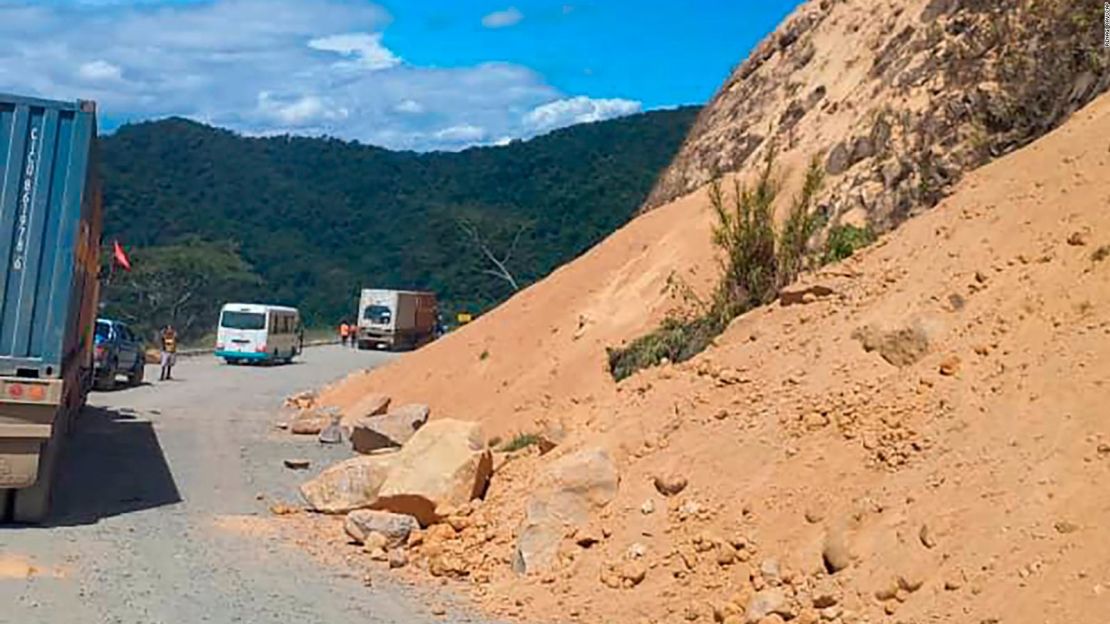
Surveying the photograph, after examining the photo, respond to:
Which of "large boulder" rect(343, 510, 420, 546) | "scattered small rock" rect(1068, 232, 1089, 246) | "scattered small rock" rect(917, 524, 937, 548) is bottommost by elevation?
"large boulder" rect(343, 510, 420, 546)

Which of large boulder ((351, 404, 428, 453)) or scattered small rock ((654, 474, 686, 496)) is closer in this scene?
scattered small rock ((654, 474, 686, 496))

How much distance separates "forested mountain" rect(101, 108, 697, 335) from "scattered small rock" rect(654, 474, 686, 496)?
2089 inches

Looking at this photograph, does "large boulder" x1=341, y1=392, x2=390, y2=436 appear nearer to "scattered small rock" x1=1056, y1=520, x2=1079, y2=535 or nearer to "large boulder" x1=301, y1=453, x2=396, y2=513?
"large boulder" x1=301, y1=453, x2=396, y2=513

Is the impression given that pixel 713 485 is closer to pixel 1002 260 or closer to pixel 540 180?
pixel 1002 260

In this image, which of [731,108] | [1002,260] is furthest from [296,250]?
[1002,260]

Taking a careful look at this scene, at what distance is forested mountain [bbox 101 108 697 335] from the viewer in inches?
2803

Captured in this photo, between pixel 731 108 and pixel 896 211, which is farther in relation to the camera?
pixel 731 108

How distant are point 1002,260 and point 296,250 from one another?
7636 cm

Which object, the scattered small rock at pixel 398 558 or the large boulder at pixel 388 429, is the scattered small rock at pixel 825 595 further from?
the large boulder at pixel 388 429

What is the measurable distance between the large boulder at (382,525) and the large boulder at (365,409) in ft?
29.1

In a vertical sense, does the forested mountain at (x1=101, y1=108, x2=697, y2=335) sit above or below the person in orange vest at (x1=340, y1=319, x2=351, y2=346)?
above

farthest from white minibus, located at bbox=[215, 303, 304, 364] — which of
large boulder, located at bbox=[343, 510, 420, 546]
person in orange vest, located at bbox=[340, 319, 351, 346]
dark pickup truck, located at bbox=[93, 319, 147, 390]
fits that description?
large boulder, located at bbox=[343, 510, 420, 546]

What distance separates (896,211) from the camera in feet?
53.2

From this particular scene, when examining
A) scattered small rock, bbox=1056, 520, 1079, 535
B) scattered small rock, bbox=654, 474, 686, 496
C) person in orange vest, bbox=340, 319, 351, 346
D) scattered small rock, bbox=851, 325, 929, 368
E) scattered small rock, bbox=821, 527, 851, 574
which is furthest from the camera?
person in orange vest, bbox=340, 319, 351, 346
